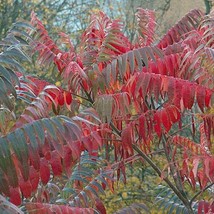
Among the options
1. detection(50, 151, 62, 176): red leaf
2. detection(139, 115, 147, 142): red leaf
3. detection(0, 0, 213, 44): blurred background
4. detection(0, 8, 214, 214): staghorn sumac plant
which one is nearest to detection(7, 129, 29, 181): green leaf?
detection(0, 8, 214, 214): staghorn sumac plant

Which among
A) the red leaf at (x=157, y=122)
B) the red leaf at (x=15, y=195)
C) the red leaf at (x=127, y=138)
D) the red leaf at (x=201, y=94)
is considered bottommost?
the red leaf at (x=127, y=138)

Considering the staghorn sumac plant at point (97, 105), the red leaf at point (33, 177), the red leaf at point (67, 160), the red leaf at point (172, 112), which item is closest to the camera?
the staghorn sumac plant at point (97, 105)

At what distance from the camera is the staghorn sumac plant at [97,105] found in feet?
5.67

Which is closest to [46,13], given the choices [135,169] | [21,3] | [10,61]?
[21,3]

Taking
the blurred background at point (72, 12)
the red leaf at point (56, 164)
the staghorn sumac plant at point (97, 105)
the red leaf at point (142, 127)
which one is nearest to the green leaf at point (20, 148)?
the staghorn sumac plant at point (97, 105)

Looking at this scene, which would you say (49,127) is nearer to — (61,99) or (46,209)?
(46,209)

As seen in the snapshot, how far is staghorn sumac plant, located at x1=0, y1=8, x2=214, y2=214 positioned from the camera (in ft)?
5.67

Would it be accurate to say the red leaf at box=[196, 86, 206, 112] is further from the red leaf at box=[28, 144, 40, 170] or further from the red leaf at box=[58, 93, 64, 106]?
the red leaf at box=[28, 144, 40, 170]

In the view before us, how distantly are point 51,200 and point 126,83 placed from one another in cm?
66

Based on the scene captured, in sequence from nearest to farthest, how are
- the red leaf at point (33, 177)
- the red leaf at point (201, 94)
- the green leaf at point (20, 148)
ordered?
the green leaf at point (20, 148) → the red leaf at point (33, 177) → the red leaf at point (201, 94)

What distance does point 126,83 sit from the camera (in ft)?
7.86

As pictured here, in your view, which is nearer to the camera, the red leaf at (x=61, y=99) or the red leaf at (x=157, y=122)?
the red leaf at (x=157, y=122)

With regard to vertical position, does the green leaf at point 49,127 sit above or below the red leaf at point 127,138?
above

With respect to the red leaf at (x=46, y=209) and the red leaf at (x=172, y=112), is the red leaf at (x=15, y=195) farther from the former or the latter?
the red leaf at (x=172, y=112)
